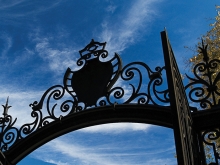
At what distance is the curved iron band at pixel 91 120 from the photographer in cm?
365

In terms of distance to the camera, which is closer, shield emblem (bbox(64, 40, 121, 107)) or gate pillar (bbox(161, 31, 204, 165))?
gate pillar (bbox(161, 31, 204, 165))

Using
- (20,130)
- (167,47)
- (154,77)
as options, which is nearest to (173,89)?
(167,47)

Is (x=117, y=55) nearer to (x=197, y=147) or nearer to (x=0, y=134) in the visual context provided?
(x=197, y=147)

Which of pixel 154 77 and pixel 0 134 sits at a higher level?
pixel 154 77

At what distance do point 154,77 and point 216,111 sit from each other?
822 mm

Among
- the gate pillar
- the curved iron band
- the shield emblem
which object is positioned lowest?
the gate pillar

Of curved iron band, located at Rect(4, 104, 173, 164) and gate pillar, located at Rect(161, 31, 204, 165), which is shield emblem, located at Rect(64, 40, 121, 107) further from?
gate pillar, located at Rect(161, 31, 204, 165)

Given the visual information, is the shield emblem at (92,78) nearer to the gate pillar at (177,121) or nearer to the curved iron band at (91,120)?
the curved iron band at (91,120)

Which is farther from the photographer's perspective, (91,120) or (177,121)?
(91,120)

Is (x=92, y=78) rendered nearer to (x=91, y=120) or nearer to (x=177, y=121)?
(x=91, y=120)

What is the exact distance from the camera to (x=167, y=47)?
279 cm

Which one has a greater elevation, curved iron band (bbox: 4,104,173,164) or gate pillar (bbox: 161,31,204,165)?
curved iron band (bbox: 4,104,173,164)

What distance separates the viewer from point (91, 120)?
13.1 ft

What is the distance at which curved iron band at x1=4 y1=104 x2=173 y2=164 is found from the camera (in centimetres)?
365
